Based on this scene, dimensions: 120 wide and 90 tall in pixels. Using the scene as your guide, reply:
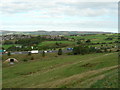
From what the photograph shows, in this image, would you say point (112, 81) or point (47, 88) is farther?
point (47, 88)

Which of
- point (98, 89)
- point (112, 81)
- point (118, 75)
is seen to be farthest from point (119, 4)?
point (98, 89)

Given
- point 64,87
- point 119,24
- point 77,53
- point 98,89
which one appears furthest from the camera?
point 77,53

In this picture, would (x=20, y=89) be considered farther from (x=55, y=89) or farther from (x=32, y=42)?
(x=32, y=42)

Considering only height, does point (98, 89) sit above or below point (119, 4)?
below

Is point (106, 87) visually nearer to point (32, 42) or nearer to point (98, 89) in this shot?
point (98, 89)

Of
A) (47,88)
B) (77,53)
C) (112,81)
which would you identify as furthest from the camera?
(77,53)

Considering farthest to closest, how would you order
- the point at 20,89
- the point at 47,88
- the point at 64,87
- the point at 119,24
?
1. the point at 119,24
2. the point at 20,89
3. the point at 47,88
4. the point at 64,87

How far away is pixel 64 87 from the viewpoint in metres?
26.8

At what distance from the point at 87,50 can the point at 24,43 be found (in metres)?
84.4

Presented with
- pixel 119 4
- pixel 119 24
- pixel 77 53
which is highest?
pixel 119 4

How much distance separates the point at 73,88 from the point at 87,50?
77.0m

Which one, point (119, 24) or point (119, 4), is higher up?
point (119, 4)

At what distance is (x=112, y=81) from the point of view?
973 inches

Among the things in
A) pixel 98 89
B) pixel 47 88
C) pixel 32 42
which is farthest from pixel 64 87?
pixel 32 42
